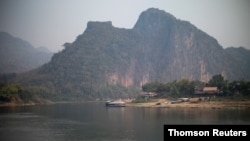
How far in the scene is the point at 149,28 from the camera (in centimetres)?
10612

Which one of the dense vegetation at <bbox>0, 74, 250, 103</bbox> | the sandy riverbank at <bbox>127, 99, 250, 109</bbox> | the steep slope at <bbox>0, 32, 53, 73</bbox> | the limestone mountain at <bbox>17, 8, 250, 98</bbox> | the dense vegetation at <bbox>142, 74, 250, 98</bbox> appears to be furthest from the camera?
the steep slope at <bbox>0, 32, 53, 73</bbox>

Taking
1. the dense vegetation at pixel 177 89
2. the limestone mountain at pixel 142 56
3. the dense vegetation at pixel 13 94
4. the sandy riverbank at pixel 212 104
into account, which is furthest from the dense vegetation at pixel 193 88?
the limestone mountain at pixel 142 56

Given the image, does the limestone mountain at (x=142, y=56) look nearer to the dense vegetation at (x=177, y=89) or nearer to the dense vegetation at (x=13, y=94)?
the dense vegetation at (x=177, y=89)

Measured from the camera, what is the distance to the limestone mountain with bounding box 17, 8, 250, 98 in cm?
8250

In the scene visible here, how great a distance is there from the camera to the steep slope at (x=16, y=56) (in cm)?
8681

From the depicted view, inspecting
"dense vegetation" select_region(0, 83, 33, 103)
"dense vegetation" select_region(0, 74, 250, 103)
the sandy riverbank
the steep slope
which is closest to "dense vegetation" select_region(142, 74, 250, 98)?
"dense vegetation" select_region(0, 74, 250, 103)

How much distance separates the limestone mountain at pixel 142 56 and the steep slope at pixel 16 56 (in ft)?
36.8

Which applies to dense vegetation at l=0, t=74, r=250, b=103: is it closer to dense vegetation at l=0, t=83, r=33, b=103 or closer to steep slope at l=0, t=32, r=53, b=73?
dense vegetation at l=0, t=83, r=33, b=103

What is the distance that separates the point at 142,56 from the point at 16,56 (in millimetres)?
31777

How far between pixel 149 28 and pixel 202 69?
1936cm

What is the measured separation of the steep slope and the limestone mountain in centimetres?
1121

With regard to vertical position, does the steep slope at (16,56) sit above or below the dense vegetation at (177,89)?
above

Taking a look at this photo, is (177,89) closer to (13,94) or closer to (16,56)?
(13,94)

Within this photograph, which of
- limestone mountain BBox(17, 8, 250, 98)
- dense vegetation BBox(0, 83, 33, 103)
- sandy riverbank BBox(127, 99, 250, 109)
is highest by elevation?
limestone mountain BBox(17, 8, 250, 98)
